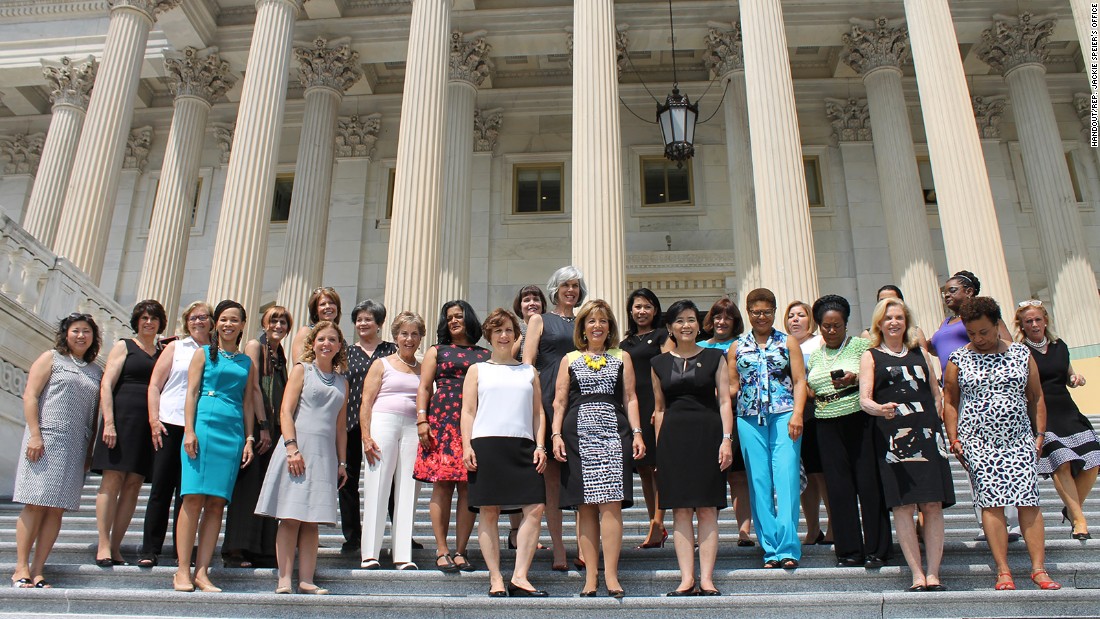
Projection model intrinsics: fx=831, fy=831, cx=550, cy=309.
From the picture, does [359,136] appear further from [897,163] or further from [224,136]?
[897,163]

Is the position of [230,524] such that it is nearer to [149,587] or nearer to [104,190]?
[149,587]

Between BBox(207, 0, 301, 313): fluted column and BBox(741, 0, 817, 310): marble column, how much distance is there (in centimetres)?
874

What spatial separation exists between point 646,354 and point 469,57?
14370 millimetres

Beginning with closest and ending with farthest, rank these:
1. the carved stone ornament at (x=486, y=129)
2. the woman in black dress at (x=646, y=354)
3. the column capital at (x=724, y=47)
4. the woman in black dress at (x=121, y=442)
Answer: the woman in black dress at (x=121, y=442) → the woman in black dress at (x=646, y=354) → the column capital at (x=724, y=47) → the carved stone ornament at (x=486, y=129)

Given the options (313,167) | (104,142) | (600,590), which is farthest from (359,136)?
(600,590)

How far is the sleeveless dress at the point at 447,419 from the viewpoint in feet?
19.7

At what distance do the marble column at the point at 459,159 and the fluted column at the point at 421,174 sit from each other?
2.21 metres

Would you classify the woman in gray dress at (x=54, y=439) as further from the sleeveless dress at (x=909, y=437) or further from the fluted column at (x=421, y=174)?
the fluted column at (x=421, y=174)

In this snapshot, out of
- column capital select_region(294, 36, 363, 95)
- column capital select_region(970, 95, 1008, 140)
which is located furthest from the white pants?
column capital select_region(970, 95, 1008, 140)

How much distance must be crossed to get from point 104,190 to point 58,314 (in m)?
5.53

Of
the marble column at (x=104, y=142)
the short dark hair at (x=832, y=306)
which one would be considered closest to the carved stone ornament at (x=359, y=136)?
the marble column at (x=104, y=142)

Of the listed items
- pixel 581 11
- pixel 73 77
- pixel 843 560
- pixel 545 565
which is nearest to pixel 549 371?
pixel 545 565

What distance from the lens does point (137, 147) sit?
2311 cm

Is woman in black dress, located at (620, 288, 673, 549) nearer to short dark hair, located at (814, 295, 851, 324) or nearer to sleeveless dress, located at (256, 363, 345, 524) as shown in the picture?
short dark hair, located at (814, 295, 851, 324)
